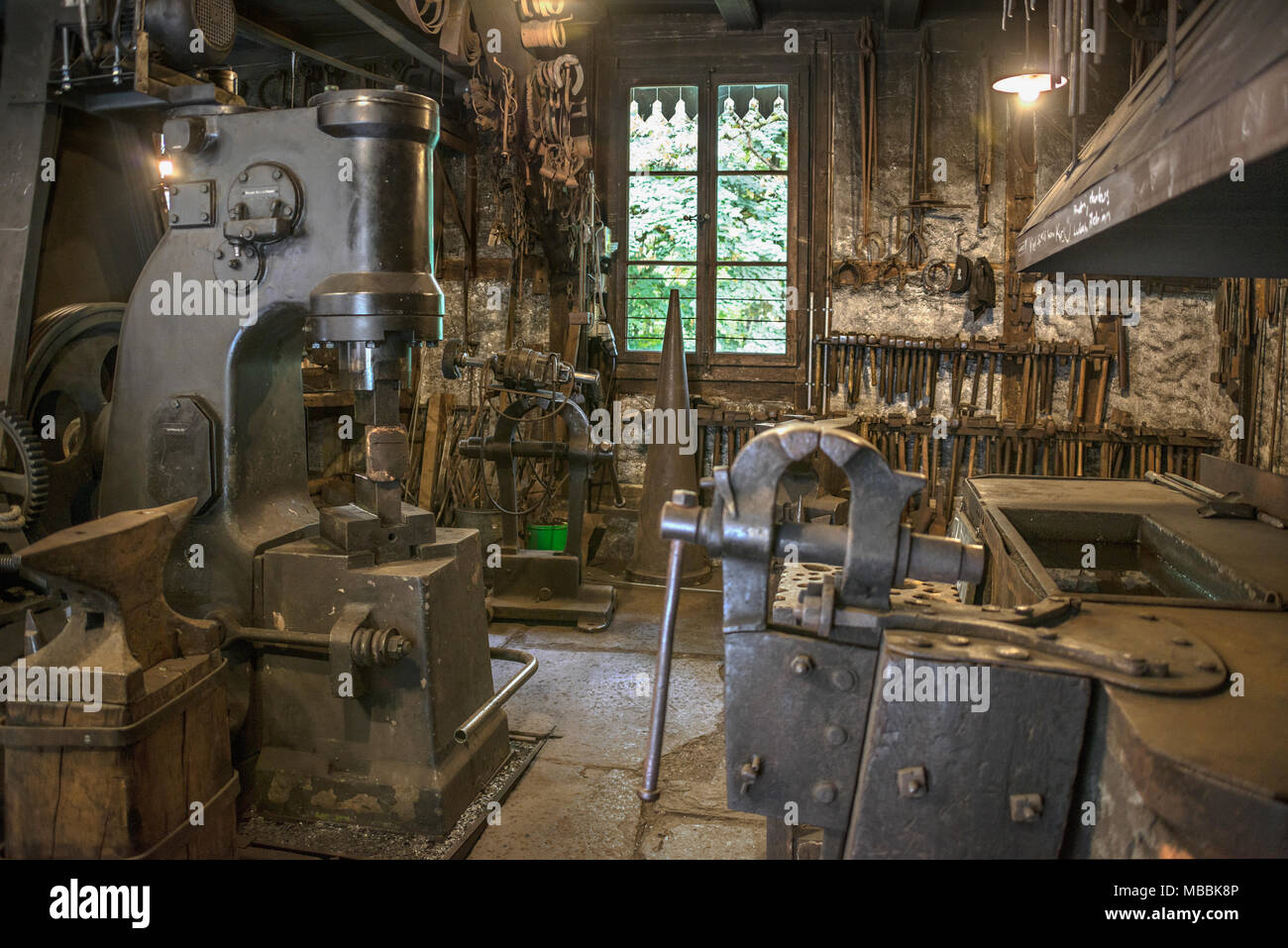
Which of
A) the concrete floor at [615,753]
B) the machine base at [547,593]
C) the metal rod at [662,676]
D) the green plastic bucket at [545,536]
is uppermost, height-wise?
the metal rod at [662,676]

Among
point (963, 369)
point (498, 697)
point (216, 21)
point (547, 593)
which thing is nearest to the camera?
point (498, 697)

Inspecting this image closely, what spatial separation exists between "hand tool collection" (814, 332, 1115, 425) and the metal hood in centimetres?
328

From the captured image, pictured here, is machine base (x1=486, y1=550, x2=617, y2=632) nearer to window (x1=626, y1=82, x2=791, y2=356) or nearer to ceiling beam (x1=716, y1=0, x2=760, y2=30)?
window (x1=626, y1=82, x2=791, y2=356)

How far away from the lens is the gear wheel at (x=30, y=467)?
8.83 ft

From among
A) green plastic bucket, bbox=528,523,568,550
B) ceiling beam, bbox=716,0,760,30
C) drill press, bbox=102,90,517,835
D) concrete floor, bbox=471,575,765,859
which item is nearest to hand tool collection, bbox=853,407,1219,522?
green plastic bucket, bbox=528,523,568,550

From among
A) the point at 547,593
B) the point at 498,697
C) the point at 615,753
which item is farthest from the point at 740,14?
the point at 498,697

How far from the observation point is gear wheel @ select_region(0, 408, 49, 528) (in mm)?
2691

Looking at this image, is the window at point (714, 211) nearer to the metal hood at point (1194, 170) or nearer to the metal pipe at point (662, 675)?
the metal hood at point (1194, 170)

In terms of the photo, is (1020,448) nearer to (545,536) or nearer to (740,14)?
(545,536)

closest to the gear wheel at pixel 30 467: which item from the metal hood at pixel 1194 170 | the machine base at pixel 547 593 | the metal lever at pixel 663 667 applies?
the metal lever at pixel 663 667

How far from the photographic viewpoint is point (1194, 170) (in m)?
1.47

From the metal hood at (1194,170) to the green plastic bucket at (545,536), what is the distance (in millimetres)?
3231

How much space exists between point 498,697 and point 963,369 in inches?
192
